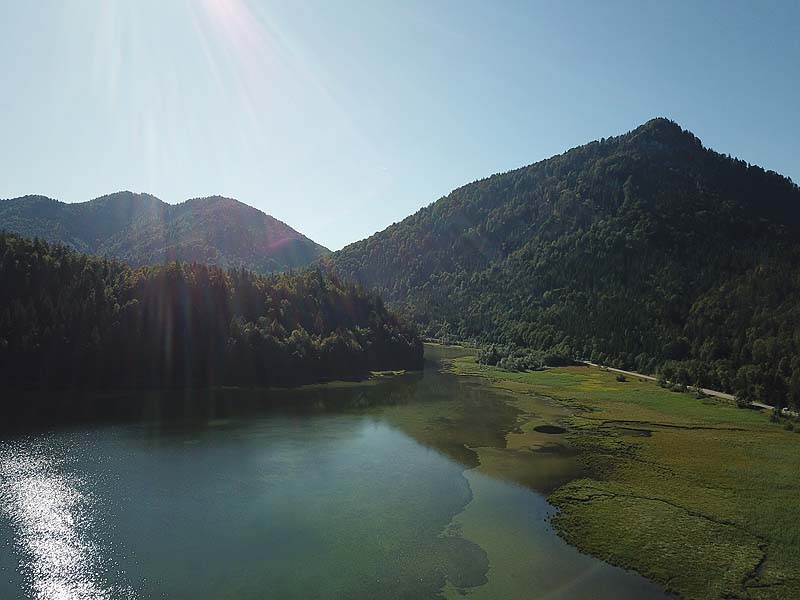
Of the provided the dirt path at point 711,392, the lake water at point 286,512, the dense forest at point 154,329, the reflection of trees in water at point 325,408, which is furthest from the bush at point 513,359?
the lake water at point 286,512

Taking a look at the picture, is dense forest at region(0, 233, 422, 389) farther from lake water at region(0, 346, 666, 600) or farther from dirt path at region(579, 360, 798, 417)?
dirt path at region(579, 360, 798, 417)

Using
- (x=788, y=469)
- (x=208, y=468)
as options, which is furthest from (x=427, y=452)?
(x=788, y=469)

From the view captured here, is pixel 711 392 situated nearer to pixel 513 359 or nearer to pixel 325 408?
pixel 513 359

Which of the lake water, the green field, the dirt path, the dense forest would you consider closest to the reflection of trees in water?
the lake water

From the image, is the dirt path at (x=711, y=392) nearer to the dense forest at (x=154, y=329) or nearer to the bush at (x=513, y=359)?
the bush at (x=513, y=359)

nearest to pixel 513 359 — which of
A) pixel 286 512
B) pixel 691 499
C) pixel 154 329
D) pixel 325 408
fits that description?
pixel 325 408

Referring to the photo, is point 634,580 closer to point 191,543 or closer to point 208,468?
point 191,543
